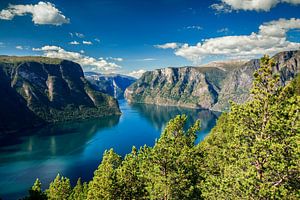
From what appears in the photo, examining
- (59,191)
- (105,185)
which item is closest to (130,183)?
(105,185)

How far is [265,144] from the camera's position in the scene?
1844cm

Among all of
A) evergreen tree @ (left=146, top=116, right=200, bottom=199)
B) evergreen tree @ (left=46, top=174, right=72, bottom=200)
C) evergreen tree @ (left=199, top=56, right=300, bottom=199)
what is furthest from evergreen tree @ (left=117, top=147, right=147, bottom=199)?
evergreen tree @ (left=46, top=174, right=72, bottom=200)

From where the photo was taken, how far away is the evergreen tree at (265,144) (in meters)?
18.3

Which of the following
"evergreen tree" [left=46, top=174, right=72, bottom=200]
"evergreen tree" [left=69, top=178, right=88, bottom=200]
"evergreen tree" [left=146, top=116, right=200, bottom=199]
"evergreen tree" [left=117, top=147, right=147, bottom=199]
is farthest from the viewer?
"evergreen tree" [left=69, top=178, right=88, bottom=200]

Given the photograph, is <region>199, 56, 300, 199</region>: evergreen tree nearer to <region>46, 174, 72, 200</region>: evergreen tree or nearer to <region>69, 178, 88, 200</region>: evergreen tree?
<region>46, 174, 72, 200</region>: evergreen tree

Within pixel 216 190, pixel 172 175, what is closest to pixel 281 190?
pixel 216 190

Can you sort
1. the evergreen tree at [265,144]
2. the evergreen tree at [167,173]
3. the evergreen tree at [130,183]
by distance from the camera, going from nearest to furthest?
the evergreen tree at [265,144] < the evergreen tree at [167,173] < the evergreen tree at [130,183]

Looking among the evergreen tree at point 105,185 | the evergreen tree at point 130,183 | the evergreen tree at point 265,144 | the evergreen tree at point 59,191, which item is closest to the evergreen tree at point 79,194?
the evergreen tree at point 59,191

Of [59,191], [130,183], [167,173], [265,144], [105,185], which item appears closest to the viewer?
[265,144]

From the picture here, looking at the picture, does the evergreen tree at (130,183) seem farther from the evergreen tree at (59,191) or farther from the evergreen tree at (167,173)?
the evergreen tree at (59,191)

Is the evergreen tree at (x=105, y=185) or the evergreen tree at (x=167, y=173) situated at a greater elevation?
the evergreen tree at (x=167, y=173)

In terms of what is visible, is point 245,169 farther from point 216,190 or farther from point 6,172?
point 6,172

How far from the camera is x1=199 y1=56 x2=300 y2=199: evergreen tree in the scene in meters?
18.3

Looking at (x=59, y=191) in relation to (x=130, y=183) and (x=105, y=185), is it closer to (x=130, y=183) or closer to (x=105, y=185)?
(x=105, y=185)
